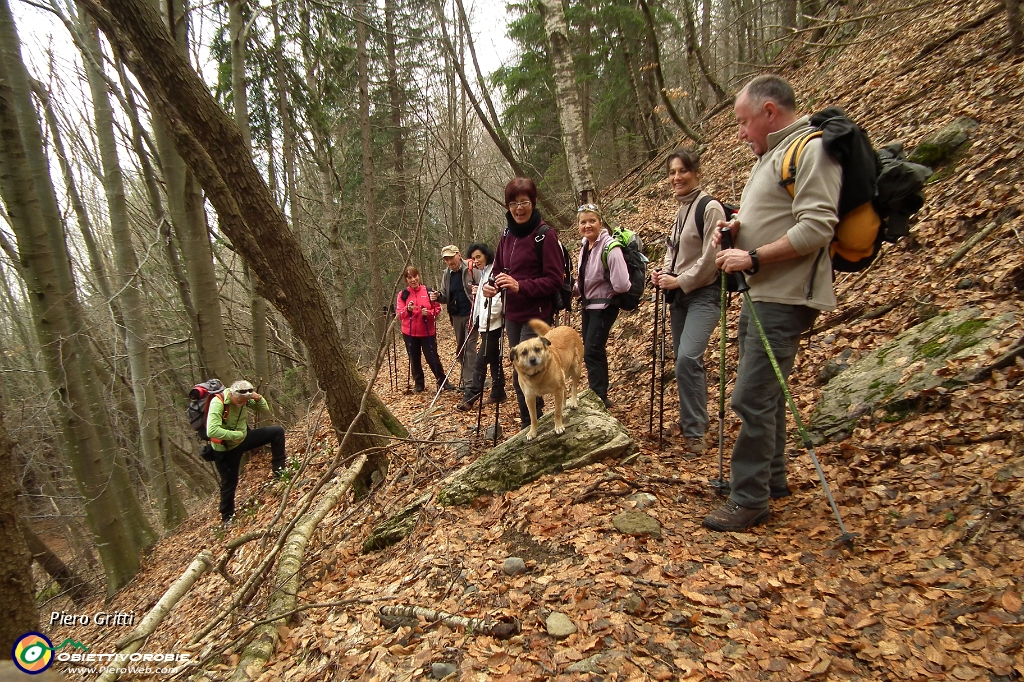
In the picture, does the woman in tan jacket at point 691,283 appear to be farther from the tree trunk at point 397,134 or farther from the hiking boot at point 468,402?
the tree trunk at point 397,134

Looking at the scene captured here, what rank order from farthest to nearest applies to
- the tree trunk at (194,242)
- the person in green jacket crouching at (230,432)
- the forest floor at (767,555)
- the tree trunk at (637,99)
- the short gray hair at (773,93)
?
1. the tree trunk at (637,99)
2. the tree trunk at (194,242)
3. the person in green jacket crouching at (230,432)
4. the short gray hair at (773,93)
5. the forest floor at (767,555)

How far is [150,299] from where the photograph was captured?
12297 millimetres

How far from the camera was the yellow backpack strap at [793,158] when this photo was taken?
8.94 ft

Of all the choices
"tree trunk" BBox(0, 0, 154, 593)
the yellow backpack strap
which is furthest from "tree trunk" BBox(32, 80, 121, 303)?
the yellow backpack strap

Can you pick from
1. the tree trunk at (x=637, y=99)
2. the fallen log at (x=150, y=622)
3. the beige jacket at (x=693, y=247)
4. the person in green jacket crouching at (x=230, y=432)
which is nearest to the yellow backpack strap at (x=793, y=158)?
the beige jacket at (x=693, y=247)

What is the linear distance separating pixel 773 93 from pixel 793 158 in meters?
0.47

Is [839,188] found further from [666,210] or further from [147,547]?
[147,547]

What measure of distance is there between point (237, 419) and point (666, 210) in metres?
9.42

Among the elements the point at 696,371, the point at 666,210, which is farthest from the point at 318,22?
the point at 696,371

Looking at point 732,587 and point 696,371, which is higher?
point 696,371

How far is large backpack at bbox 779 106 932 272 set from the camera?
2.64 meters

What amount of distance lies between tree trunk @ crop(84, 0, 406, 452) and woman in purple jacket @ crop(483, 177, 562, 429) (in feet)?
5.96

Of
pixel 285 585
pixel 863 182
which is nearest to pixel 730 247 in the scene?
pixel 863 182

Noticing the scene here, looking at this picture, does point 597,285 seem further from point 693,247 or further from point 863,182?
point 863,182
